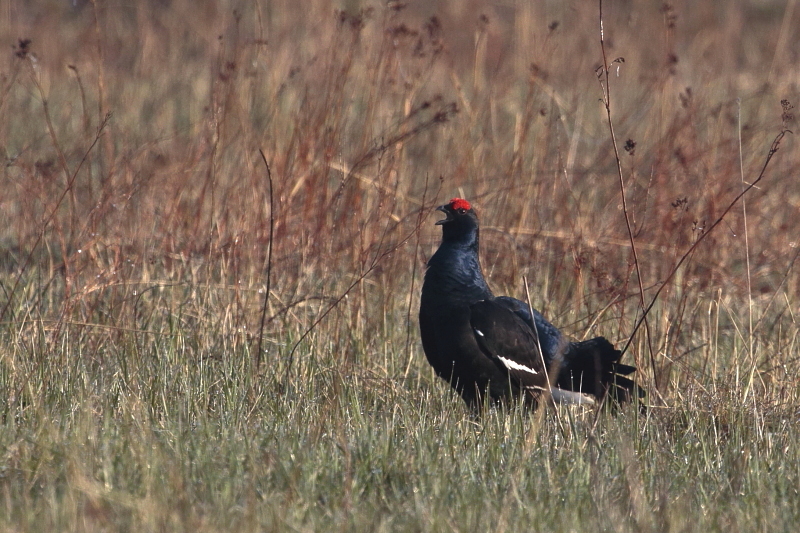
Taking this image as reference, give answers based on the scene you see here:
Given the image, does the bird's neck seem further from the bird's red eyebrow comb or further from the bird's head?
the bird's red eyebrow comb

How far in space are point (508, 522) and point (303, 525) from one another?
55 cm

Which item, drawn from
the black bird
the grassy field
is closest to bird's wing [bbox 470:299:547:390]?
the black bird

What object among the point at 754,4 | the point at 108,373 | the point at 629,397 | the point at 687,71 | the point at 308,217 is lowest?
the point at 108,373

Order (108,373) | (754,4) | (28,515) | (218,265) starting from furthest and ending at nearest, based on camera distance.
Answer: (754,4) < (218,265) < (108,373) < (28,515)

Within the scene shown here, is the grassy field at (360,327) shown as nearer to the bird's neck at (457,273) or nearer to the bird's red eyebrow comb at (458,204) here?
the bird's red eyebrow comb at (458,204)

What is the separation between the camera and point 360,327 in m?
5.28

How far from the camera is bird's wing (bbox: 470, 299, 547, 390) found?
4.74 m

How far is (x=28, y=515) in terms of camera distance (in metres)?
2.74

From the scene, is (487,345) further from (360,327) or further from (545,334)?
(360,327)

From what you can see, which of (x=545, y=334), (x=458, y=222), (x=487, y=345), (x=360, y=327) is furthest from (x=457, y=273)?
(x=360, y=327)

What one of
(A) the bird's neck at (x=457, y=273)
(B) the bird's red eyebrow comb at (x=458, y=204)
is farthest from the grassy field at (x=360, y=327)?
(A) the bird's neck at (x=457, y=273)

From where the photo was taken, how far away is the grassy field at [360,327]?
3.05m

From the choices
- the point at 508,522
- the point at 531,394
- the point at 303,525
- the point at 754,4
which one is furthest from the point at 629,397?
the point at 754,4

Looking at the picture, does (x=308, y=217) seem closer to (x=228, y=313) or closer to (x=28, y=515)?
(x=228, y=313)
